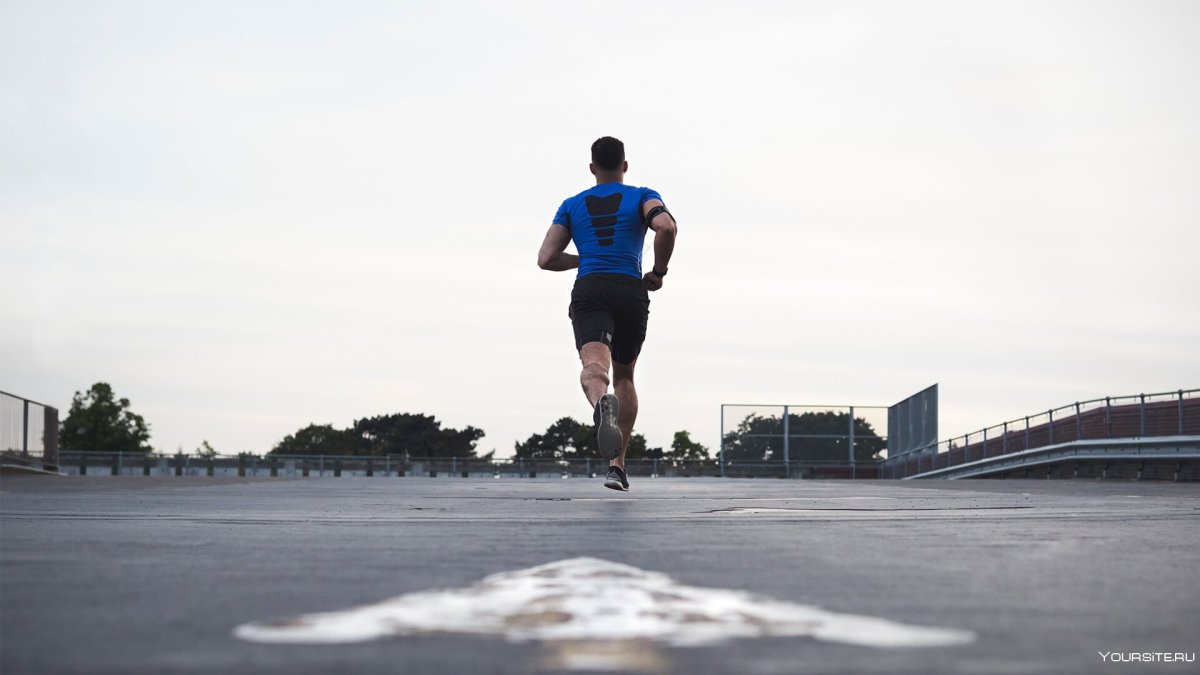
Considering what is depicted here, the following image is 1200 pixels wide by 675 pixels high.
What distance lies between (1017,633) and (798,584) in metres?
0.73

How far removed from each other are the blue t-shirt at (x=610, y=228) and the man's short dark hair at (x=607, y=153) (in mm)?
149

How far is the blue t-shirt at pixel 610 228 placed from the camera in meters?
8.52

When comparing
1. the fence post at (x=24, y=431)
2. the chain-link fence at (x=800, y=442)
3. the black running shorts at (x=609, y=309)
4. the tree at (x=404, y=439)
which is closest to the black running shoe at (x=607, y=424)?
the black running shorts at (x=609, y=309)

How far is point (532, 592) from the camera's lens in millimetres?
2457

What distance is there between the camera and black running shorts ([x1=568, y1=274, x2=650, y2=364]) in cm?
832

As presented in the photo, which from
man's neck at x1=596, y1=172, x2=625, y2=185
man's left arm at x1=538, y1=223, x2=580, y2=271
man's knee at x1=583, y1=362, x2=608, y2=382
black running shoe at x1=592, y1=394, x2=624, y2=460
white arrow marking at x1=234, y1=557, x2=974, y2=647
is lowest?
white arrow marking at x1=234, y1=557, x2=974, y2=647

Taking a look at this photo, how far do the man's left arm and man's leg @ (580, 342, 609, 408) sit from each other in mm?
752

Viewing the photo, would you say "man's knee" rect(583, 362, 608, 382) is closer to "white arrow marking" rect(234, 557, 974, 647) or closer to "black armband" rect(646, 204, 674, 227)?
"black armband" rect(646, 204, 674, 227)

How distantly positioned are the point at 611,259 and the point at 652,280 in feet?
1.05

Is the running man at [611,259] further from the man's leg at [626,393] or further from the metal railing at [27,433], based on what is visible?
the metal railing at [27,433]

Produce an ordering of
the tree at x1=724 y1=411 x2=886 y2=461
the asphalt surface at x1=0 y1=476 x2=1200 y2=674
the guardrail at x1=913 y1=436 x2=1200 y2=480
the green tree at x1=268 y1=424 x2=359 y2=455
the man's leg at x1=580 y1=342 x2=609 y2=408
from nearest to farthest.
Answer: the asphalt surface at x1=0 y1=476 x2=1200 y2=674 < the man's leg at x1=580 y1=342 x2=609 y2=408 < the guardrail at x1=913 y1=436 x2=1200 y2=480 < the tree at x1=724 y1=411 x2=886 y2=461 < the green tree at x1=268 y1=424 x2=359 y2=455

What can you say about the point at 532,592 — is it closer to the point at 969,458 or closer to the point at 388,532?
the point at 388,532

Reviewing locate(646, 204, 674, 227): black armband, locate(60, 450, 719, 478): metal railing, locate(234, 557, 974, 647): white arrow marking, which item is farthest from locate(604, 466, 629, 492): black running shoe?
locate(60, 450, 719, 478): metal railing

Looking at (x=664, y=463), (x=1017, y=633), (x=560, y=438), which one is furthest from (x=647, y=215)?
(x=560, y=438)
